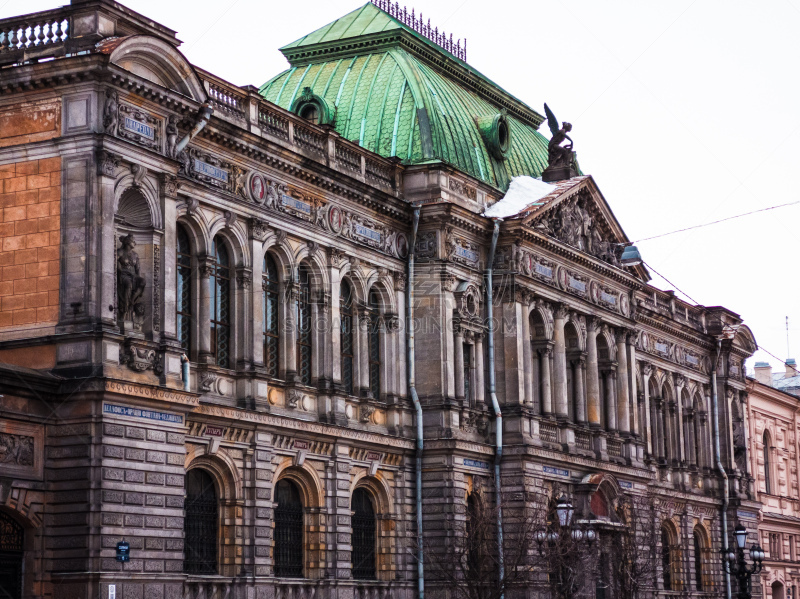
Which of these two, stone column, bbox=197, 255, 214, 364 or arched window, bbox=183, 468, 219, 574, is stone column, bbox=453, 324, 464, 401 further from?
arched window, bbox=183, 468, 219, 574

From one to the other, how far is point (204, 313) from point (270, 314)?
335 cm

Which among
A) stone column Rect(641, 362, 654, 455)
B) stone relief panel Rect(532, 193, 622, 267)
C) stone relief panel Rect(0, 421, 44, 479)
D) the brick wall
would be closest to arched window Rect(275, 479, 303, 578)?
stone relief panel Rect(0, 421, 44, 479)

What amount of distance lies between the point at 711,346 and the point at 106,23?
40.9 meters

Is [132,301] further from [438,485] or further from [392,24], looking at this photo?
[392,24]

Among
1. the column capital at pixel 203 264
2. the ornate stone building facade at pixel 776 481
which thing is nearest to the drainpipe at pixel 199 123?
the column capital at pixel 203 264

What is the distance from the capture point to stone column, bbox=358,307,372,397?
140ft

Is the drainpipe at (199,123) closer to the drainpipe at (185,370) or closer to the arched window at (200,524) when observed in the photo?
the drainpipe at (185,370)

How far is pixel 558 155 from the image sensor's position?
172ft

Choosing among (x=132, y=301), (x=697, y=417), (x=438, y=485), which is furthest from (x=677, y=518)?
(x=132, y=301)

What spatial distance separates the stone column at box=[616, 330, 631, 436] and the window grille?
18844 millimetres

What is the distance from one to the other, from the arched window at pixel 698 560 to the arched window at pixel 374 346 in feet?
79.3

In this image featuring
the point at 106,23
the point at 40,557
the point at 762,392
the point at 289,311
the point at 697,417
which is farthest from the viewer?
the point at 762,392

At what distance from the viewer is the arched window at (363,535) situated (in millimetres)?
42156

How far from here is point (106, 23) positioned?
3281cm
